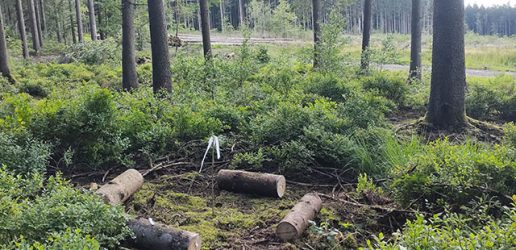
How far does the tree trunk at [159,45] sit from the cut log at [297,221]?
6.40 m

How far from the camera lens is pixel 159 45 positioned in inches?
415

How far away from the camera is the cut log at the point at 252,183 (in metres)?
5.52

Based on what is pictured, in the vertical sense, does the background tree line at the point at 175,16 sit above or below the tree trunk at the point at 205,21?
above

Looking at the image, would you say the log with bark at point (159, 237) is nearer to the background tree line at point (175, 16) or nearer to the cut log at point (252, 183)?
the cut log at point (252, 183)

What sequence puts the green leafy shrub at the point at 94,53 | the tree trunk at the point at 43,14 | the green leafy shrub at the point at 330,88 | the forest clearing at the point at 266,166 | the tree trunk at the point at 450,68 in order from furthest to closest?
the tree trunk at the point at 43,14 → the green leafy shrub at the point at 94,53 → the green leafy shrub at the point at 330,88 → the tree trunk at the point at 450,68 → the forest clearing at the point at 266,166

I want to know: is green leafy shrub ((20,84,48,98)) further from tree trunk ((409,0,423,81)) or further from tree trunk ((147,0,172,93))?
tree trunk ((409,0,423,81))

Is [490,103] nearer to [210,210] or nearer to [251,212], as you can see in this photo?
[251,212]

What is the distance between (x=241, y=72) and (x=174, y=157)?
6.09 m

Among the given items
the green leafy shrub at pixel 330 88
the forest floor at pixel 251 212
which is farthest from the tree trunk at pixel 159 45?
the forest floor at pixel 251 212

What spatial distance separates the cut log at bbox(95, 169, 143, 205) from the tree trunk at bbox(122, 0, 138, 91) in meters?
7.76

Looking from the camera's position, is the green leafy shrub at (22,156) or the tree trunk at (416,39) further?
the tree trunk at (416,39)

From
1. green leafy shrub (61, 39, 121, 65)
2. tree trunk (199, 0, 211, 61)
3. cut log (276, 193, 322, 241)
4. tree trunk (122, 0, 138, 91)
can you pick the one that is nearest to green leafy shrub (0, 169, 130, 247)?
cut log (276, 193, 322, 241)

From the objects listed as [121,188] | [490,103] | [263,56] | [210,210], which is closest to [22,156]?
[121,188]

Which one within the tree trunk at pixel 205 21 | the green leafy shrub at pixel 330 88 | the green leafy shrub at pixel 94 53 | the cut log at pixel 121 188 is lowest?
the cut log at pixel 121 188
